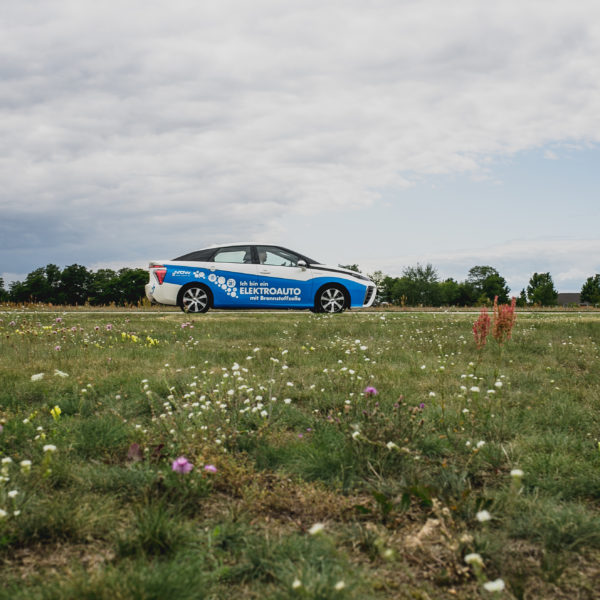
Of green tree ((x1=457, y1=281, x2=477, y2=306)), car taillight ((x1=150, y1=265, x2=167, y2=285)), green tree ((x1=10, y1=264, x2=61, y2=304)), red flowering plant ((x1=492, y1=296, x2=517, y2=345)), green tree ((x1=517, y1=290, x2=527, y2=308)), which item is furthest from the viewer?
green tree ((x1=457, y1=281, x2=477, y2=306))

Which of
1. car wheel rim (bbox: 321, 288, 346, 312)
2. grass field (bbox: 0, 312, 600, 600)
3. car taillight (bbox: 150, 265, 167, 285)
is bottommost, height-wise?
grass field (bbox: 0, 312, 600, 600)

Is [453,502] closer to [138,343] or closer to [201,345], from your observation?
[201,345]

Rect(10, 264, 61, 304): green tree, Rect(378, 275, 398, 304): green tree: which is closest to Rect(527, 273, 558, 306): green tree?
Rect(378, 275, 398, 304): green tree

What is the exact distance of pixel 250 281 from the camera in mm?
14711

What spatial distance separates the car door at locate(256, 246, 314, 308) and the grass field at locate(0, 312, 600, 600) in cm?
853

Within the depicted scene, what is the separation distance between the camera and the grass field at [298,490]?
2502mm

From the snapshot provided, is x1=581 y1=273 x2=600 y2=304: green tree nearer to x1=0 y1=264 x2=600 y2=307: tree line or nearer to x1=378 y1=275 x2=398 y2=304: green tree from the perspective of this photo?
x1=0 y1=264 x2=600 y2=307: tree line

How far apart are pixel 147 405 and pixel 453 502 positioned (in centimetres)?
312

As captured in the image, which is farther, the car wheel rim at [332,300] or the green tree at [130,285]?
the green tree at [130,285]

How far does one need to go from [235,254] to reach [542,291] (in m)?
99.5

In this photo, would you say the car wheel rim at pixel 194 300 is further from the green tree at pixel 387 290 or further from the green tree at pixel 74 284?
the green tree at pixel 387 290

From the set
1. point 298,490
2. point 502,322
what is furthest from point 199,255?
point 298,490

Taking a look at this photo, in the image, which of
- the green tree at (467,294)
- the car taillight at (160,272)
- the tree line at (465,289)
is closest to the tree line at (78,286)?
the tree line at (465,289)

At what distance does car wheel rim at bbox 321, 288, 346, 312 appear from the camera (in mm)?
15078
